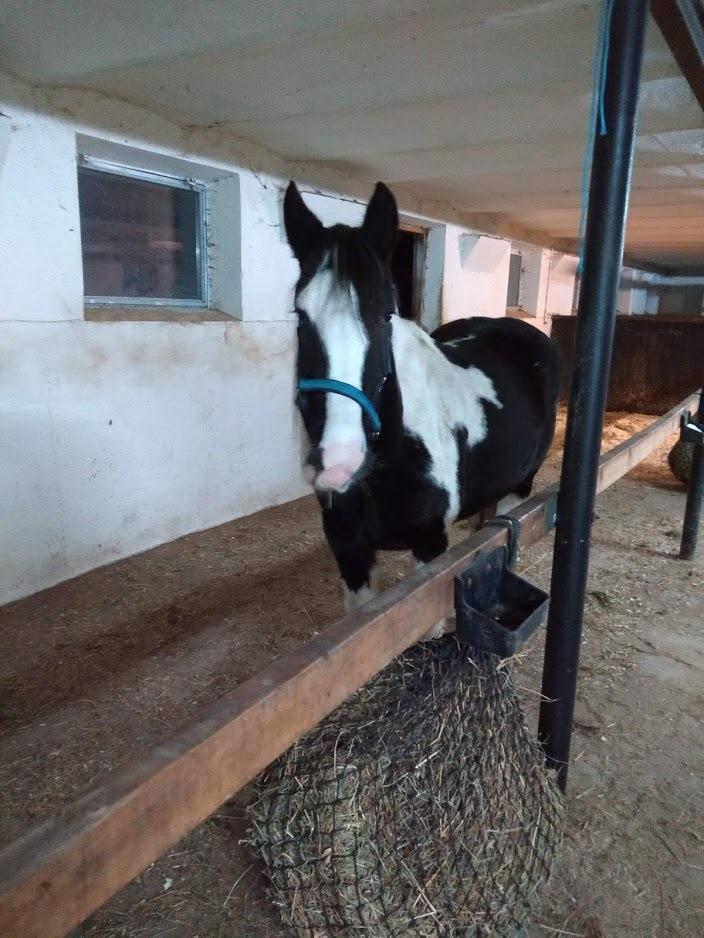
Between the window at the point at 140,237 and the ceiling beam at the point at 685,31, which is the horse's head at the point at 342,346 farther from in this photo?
the window at the point at 140,237

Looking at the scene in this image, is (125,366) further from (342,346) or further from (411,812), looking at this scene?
(411,812)

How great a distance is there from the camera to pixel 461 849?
115 cm

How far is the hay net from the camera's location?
1.13 meters

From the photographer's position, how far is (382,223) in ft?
5.10

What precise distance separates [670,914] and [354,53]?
2.88 metres

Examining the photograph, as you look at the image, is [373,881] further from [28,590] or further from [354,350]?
[28,590]

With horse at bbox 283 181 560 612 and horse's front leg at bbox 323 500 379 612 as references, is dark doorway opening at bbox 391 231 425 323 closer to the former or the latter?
horse at bbox 283 181 560 612

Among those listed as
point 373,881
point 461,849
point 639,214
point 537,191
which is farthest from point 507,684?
point 639,214

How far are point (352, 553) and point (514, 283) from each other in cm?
715

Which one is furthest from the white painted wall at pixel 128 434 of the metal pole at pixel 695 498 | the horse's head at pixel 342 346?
the metal pole at pixel 695 498

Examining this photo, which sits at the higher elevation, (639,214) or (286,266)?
(639,214)

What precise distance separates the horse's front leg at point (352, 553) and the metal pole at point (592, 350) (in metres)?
0.68

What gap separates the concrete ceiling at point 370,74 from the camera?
1.93 metres

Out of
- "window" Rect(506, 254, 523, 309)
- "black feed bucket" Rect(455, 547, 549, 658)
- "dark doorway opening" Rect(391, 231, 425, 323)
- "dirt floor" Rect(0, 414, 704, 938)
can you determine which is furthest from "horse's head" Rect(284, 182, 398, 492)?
"window" Rect(506, 254, 523, 309)
